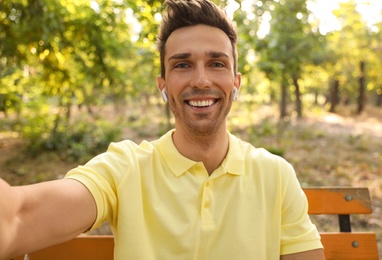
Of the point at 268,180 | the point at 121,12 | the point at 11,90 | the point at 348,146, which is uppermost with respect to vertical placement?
the point at 121,12

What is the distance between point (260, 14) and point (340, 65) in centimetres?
1957

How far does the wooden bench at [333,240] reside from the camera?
1780 mm

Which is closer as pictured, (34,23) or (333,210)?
(333,210)

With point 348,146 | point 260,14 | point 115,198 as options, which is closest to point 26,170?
point 260,14

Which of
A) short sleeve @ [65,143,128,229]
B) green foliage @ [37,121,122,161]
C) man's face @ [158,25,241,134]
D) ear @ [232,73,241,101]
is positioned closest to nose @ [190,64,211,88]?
man's face @ [158,25,241,134]

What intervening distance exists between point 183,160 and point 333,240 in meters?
0.98

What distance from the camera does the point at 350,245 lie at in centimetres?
194

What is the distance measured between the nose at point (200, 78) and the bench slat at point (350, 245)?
3.45ft

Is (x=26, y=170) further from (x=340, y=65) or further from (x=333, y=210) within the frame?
(x=340, y=65)

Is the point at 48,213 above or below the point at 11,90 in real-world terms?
below

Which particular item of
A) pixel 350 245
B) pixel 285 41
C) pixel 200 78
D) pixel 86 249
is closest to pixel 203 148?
pixel 200 78

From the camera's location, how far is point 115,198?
4.92 feet

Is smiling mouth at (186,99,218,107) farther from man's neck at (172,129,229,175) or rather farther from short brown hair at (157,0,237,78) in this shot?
short brown hair at (157,0,237,78)

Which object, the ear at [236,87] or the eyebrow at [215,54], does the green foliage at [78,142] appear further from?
the eyebrow at [215,54]
